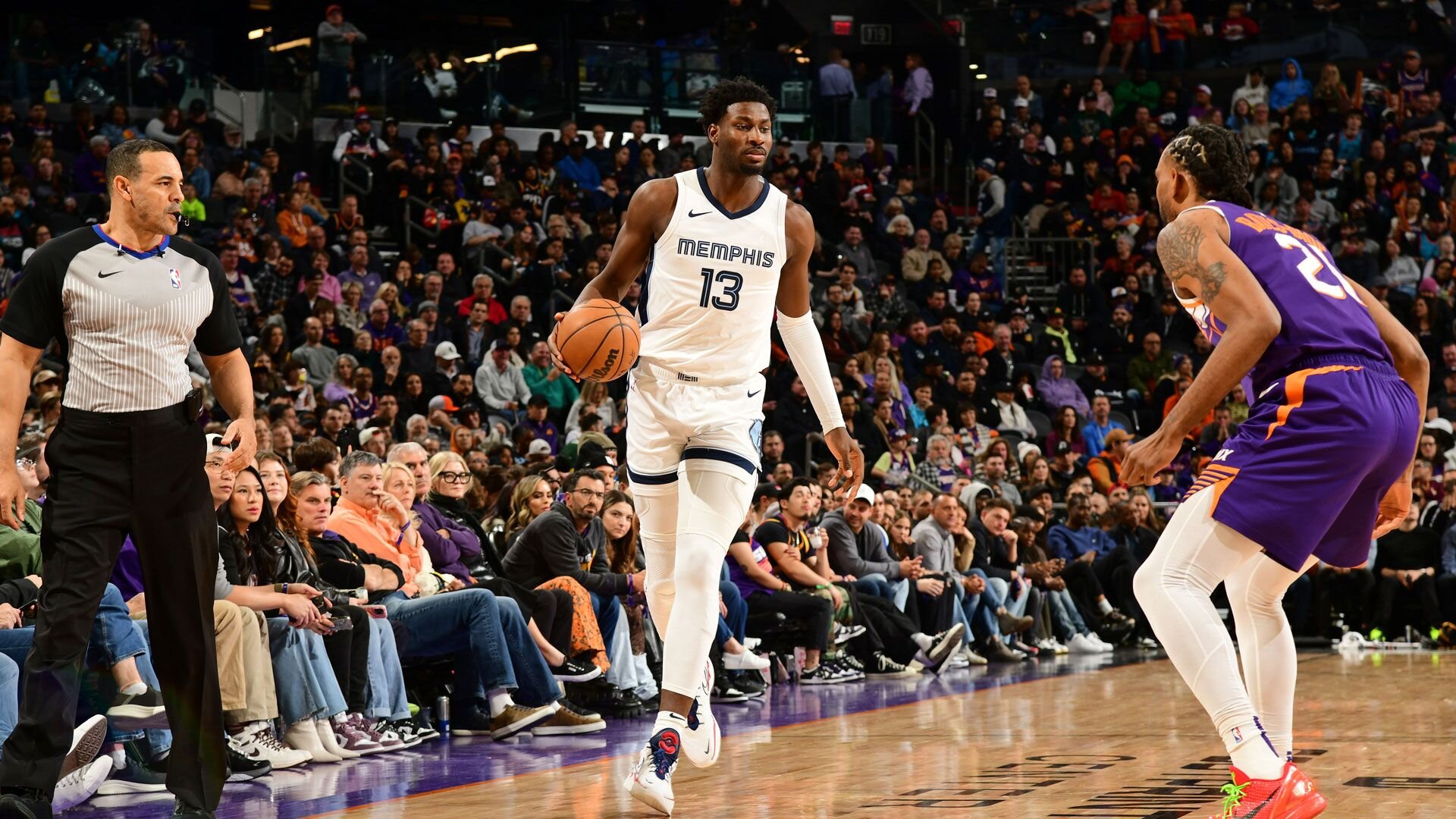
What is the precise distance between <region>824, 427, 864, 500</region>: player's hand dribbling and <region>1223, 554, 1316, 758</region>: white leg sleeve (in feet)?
4.56

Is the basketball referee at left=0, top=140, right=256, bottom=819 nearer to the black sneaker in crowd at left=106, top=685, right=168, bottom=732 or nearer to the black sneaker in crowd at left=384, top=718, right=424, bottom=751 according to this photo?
the black sneaker in crowd at left=106, top=685, right=168, bottom=732

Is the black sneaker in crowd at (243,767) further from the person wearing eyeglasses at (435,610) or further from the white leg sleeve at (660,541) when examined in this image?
the white leg sleeve at (660,541)

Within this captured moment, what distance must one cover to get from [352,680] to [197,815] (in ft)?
7.37

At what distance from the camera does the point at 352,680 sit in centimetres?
651

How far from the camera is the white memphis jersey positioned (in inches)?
197

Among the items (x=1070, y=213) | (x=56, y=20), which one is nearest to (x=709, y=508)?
(x=56, y=20)

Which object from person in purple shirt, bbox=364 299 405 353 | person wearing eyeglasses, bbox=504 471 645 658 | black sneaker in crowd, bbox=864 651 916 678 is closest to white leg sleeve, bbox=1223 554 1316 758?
person wearing eyeglasses, bbox=504 471 645 658

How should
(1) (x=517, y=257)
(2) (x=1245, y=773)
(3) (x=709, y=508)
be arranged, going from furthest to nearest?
(1) (x=517, y=257), (3) (x=709, y=508), (2) (x=1245, y=773)

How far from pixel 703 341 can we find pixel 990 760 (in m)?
1.91

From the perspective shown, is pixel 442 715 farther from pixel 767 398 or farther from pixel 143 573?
pixel 767 398

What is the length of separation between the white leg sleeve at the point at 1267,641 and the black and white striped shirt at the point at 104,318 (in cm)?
284

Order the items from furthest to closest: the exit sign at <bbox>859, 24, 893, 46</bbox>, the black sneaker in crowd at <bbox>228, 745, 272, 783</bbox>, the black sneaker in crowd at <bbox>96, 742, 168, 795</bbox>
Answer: the exit sign at <bbox>859, 24, 893, 46</bbox>
the black sneaker in crowd at <bbox>228, 745, 272, 783</bbox>
the black sneaker in crowd at <bbox>96, 742, 168, 795</bbox>

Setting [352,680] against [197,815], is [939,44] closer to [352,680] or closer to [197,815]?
[352,680]

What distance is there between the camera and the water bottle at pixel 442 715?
732 cm
